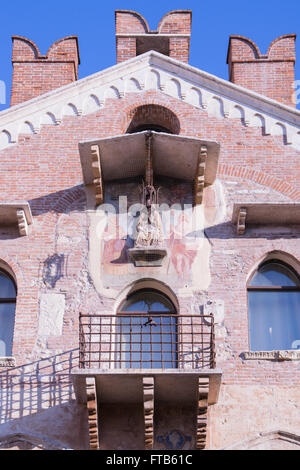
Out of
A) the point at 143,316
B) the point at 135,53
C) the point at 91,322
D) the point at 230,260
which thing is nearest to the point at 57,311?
the point at 91,322

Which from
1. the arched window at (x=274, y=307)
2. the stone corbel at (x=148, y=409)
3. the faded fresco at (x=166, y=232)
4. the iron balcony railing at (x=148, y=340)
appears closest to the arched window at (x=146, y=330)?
the iron balcony railing at (x=148, y=340)

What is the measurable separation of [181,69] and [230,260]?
3946 millimetres

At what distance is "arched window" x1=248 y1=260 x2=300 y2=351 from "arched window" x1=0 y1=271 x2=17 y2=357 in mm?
3662

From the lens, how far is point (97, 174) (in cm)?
1506

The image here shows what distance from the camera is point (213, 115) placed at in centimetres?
1627

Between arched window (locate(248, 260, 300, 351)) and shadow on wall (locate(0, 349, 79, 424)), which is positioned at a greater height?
arched window (locate(248, 260, 300, 351))

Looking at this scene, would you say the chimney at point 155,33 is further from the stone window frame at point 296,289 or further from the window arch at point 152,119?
the stone window frame at point 296,289

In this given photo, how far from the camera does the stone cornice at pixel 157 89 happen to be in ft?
52.8

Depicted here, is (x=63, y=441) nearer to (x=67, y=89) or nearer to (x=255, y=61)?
(x=67, y=89)

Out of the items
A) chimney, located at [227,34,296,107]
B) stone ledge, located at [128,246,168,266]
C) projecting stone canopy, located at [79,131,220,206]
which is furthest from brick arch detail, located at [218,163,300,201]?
chimney, located at [227,34,296,107]

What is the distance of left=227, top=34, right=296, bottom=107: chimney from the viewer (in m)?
17.5

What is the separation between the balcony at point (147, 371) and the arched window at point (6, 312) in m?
1.17

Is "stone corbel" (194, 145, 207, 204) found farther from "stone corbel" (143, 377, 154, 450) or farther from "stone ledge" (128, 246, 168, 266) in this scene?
"stone corbel" (143, 377, 154, 450)

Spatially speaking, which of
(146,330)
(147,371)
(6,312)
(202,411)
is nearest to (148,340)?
(146,330)
